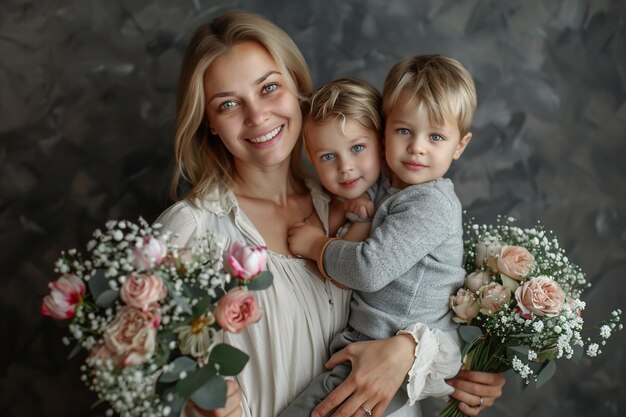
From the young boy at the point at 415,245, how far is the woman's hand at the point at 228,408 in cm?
21

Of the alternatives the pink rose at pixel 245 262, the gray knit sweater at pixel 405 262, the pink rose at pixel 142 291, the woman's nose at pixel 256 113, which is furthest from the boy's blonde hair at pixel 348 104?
the pink rose at pixel 142 291

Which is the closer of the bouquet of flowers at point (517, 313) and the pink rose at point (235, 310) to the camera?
the pink rose at point (235, 310)

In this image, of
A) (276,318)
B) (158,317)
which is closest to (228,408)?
(276,318)

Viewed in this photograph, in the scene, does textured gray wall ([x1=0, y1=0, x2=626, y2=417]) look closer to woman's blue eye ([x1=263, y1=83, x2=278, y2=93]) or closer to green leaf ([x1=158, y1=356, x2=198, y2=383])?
woman's blue eye ([x1=263, y1=83, x2=278, y2=93])

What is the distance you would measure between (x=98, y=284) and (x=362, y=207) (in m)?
0.95

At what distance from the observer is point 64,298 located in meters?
1.68

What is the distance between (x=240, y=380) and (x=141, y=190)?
999 mm

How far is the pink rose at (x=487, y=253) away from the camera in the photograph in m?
2.29

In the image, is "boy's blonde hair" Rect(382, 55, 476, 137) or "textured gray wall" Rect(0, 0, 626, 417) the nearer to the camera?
"boy's blonde hair" Rect(382, 55, 476, 137)

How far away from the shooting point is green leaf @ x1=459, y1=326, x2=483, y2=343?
2176mm

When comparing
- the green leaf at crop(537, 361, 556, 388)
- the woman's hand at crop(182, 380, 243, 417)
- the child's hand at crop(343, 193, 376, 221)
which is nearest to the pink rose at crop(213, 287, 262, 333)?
the woman's hand at crop(182, 380, 243, 417)

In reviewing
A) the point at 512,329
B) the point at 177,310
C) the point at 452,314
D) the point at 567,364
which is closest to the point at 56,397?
the point at 177,310

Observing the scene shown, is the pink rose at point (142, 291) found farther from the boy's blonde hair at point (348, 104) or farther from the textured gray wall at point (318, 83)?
the textured gray wall at point (318, 83)

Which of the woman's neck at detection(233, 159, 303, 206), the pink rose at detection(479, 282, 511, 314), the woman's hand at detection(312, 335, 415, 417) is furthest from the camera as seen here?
the woman's neck at detection(233, 159, 303, 206)
